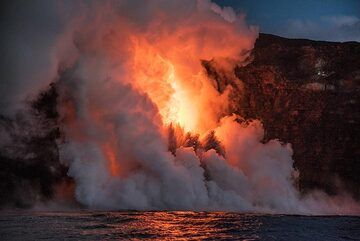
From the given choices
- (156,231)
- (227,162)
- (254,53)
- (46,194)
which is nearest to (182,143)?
(227,162)

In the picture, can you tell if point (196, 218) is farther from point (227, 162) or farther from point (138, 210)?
point (227, 162)

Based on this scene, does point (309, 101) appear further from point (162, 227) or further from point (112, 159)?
point (162, 227)

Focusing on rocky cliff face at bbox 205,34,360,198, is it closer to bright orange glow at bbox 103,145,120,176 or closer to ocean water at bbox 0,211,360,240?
bright orange glow at bbox 103,145,120,176

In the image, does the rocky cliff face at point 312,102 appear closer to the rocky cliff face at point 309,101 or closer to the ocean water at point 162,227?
the rocky cliff face at point 309,101

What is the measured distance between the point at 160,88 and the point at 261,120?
841 inches

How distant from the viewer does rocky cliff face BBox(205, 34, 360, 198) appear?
7500 centimetres

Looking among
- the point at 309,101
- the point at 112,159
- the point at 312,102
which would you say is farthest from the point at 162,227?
the point at 312,102

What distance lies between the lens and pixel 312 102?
7669cm

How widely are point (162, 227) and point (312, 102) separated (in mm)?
48067

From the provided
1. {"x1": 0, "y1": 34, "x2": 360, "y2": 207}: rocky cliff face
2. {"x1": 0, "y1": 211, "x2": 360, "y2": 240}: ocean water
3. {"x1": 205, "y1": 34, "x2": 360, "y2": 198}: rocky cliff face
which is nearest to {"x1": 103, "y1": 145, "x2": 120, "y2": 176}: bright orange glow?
{"x1": 0, "y1": 211, "x2": 360, "y2": 240}: ocean water

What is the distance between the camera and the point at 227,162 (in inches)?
2413

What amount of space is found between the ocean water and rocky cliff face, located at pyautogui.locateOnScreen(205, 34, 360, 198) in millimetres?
34771

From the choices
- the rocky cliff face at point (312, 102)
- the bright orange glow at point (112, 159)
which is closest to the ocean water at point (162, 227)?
the bright orange glow at point (112, 159)

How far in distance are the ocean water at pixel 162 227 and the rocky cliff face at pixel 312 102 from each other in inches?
1369
